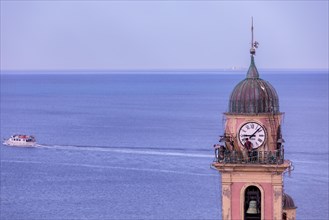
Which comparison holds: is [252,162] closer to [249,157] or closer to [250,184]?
[249,157]

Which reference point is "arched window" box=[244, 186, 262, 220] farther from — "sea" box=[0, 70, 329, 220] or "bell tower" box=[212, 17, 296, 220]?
"sea" box=[0, 70, 329, 220]

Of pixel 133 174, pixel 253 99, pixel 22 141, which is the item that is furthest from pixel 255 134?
pixel 22 141

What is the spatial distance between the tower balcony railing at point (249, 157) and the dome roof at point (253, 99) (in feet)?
4.28

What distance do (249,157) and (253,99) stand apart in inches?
72.5

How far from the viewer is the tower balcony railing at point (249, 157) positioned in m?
32.0

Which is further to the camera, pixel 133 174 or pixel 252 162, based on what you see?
pixel 133 174

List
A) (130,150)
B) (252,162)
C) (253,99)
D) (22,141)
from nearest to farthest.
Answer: (252,162)
(253,99)
(130,150)
(22,141)

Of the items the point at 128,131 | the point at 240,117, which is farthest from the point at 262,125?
the point at 128,131

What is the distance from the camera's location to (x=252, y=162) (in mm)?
32031

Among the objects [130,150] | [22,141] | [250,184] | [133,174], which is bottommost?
[250,184]

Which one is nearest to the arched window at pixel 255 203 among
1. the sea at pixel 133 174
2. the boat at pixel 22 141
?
the sea at pixel 133 174

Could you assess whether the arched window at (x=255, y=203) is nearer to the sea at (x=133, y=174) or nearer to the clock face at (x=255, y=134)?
the clock face at (x=255, y=134)

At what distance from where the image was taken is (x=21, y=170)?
423ft

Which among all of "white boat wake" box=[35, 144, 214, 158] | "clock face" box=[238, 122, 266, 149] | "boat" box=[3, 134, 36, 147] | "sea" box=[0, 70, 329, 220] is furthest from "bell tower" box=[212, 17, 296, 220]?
"boat" box=[3, 134, 36, 147]
